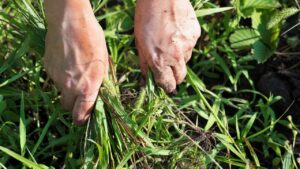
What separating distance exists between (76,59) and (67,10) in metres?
0.12

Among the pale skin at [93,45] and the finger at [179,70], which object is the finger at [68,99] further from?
the finger at [179,70]

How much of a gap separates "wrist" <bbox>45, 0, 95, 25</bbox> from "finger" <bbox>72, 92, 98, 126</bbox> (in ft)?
0.63

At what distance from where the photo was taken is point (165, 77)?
62.9 inches

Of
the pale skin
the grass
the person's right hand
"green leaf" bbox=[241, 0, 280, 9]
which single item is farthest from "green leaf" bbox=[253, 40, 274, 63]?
the person's right hand

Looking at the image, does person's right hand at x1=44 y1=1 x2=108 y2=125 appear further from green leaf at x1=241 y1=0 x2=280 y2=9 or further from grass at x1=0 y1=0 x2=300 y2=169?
green leaf at x1=241 y1=0 x2=280 y2=9

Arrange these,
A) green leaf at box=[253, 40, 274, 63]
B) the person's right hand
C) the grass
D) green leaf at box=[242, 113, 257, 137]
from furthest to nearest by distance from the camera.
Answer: green leaf at box=[253, 40, 274, 63], green leaf at box=[242, 113, 257, 137], the grass, the person's right hand

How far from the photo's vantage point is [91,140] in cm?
150

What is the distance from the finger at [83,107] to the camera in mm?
1517

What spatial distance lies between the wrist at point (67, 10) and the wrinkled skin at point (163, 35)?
15 centimetres

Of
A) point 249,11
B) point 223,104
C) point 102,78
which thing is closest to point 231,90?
point 223,104

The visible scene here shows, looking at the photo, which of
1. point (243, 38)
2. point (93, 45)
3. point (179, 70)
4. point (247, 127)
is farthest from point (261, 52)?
point (93, 45)

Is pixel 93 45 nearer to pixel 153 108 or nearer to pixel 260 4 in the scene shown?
pixel 153 108

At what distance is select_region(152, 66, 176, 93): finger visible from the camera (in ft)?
5.18

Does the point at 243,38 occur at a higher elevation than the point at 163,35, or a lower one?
lower
